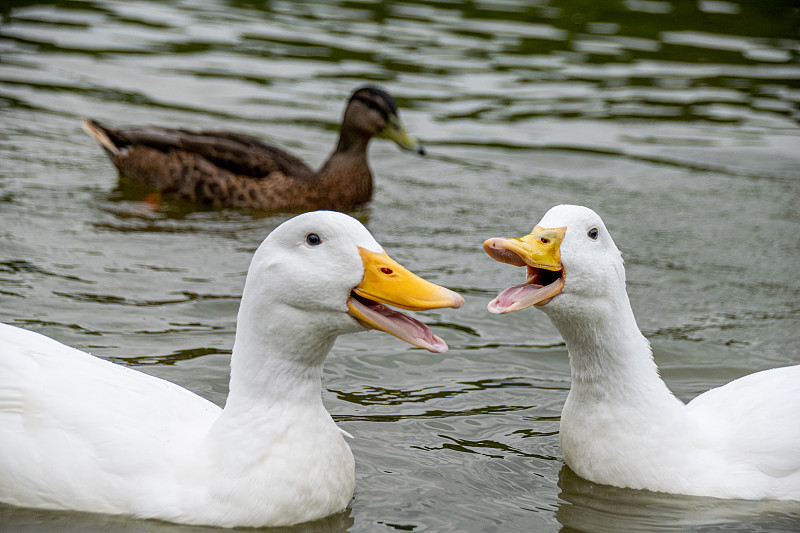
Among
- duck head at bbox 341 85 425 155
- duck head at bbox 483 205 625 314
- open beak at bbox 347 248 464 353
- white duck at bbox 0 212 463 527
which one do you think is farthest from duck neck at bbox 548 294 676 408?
duck head at bbox 341 85 425 155

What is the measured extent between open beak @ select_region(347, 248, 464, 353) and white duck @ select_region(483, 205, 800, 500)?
1.94ft

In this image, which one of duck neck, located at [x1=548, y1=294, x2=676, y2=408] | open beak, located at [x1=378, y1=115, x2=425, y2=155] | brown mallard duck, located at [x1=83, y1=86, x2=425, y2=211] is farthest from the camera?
open beak, located at [x1=378, y1=115, x2=425, y2=155]

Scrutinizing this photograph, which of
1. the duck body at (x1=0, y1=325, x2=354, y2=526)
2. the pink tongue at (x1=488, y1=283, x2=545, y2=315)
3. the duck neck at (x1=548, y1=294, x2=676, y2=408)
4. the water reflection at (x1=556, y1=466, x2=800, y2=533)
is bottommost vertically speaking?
the water reflection at (x1=556, y1=466, x2=800, y2=533)

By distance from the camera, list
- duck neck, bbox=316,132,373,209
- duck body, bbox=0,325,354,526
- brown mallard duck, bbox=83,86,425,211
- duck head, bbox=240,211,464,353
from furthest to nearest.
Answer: duck neck, bbox=316,132,373,209 < brown mallard duck, bbox=83,86,425,211 < duck body, bbox=0,325,354,526 < duck head, bbox=240,211,464,353

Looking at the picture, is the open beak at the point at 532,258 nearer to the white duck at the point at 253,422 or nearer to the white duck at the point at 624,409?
the white duck at the point at 624,409

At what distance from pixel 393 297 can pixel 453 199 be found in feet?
20.6

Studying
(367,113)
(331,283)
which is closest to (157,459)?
(331,283)

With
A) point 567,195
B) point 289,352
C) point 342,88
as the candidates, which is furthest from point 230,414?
point 342,88

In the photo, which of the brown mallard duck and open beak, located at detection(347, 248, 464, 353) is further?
the brown mallard duck

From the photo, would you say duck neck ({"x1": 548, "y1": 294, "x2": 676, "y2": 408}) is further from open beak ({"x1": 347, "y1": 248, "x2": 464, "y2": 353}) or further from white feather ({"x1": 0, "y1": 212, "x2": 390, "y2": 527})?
white feather ({"x1": 0, "y1": 212, "x2": 390, "y2": 527})

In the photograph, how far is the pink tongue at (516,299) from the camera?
4.92 m

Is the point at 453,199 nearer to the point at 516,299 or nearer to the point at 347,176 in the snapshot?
the point at 347,176

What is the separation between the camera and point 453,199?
10.8 m

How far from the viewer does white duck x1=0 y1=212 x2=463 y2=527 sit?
461 cm
